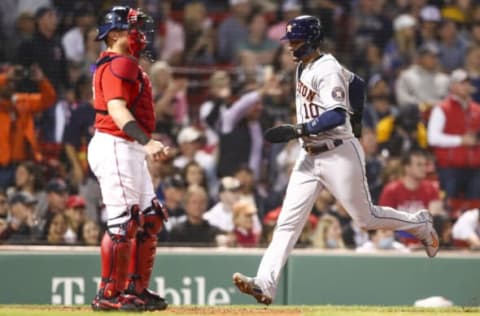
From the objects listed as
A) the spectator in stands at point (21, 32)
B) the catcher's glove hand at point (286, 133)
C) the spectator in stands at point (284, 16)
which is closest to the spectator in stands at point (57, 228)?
the spectator in stands at point (21, 32)

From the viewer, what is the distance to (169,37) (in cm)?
1584

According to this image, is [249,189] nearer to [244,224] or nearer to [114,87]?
[244,224]

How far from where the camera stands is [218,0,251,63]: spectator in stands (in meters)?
16.0

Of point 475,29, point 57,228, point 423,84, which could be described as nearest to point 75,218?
point 57,228

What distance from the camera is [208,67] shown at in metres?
15.6

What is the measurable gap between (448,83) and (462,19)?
2026mm

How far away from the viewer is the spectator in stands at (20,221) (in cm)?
1170

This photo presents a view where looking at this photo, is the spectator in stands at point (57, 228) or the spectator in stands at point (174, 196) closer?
the spectator in stands at point (57, 228)

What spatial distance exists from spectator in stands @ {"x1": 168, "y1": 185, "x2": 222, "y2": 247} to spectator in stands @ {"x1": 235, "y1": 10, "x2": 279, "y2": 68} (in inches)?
129

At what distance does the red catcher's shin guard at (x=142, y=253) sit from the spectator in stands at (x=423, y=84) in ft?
23.1

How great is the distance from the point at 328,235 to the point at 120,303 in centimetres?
441

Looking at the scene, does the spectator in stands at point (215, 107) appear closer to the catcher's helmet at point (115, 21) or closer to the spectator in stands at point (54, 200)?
the spectator in stands at point (54, 200)

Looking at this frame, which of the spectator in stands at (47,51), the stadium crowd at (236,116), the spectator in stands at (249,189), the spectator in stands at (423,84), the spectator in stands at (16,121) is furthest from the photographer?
the spectator in stands at (423,84)

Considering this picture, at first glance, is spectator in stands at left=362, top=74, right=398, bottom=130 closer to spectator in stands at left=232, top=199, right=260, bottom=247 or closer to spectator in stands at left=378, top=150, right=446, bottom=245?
spectator in stands at left=378, top=150, right=446, bottom=245
